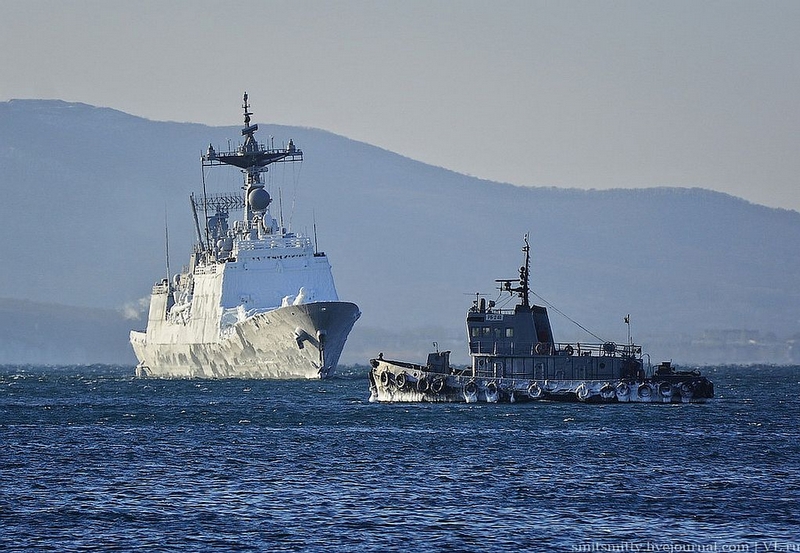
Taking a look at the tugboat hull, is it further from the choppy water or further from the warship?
the warship

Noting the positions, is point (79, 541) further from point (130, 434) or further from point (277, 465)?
point (130, 434)

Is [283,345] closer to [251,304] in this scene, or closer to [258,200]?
[251,304]

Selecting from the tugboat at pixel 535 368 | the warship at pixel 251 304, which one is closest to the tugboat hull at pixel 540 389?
the tugboat at pixel 535 368

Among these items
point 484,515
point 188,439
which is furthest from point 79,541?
point 188,439

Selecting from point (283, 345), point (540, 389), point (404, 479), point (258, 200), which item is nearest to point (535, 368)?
point (540, 389)

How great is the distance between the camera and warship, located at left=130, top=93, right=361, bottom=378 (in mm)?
108062

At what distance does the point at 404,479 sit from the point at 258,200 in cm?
8279

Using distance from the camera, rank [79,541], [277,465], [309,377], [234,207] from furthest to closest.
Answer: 1. [234,207]
2. [309,377]
3. [277,465]
4. [79,541]

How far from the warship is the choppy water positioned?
2975 cm

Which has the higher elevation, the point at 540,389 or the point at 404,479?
the point at 540,389

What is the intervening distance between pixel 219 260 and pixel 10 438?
62.2 metres

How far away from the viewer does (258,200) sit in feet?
416

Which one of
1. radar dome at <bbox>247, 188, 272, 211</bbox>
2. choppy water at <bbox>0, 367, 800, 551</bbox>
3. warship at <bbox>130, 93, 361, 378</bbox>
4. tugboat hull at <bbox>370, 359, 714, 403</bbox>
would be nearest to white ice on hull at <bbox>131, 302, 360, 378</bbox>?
warship at <bbox>130, 93, 361, 378</bbox>

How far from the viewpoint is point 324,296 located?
119m
